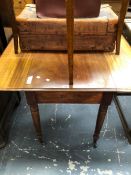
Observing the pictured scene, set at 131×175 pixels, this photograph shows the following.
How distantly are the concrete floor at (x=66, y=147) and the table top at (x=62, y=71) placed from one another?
0.67 metres

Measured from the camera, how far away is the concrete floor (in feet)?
4.04

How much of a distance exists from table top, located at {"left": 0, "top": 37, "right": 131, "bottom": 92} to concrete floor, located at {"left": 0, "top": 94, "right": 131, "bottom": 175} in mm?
668

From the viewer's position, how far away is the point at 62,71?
95 cm

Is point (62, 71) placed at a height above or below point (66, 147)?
above

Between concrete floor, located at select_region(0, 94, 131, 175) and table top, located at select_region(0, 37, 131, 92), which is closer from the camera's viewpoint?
table top, located at select_region(0, 37, 131, 92)

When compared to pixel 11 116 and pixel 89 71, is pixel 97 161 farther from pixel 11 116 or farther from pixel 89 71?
pixel 11 116

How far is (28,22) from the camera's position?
0.97 m

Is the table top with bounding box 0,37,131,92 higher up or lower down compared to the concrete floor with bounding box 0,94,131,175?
higher up

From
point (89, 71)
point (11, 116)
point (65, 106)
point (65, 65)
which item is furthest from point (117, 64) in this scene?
point (11, 116)

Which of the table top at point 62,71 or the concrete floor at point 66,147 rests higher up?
the table top at point 62,71

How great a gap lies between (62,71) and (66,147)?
67 centimetres

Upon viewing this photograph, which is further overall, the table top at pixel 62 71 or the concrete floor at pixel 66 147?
the concrete floor at pixel 66 147

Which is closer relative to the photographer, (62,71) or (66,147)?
(62,71)

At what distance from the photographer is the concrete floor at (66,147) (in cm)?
123
